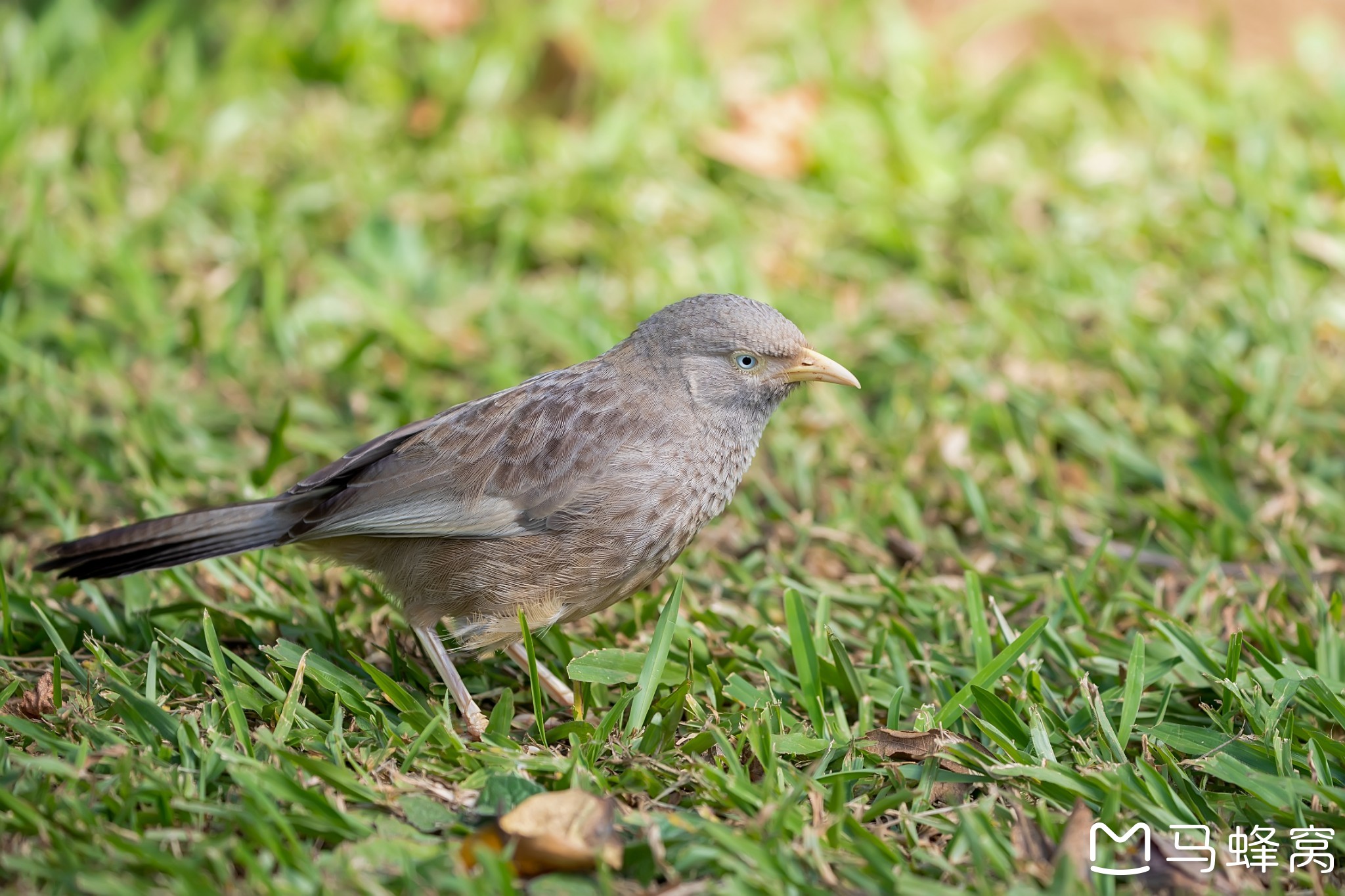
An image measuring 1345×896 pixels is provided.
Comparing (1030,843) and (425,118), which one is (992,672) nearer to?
(1030,843)

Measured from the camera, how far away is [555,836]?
2.91 metres

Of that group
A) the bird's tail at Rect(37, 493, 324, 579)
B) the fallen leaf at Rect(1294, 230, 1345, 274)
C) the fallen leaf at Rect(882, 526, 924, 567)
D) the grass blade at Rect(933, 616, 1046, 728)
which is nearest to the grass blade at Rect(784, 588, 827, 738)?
the grass blade at Rect(933, 616, 1046, 728)

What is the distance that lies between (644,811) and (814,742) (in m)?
0.55

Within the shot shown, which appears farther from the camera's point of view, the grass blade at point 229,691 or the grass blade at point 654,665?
the grass blade at point 654,665

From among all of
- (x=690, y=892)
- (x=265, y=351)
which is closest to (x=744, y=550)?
(x=690, y=892)

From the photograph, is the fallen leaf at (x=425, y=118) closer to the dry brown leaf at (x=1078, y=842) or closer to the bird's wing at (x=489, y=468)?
the bird's wing at (x=489, y=468)

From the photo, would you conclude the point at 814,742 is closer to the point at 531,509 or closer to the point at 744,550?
the point at 531,509

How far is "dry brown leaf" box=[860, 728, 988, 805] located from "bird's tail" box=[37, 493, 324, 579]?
1.86 m

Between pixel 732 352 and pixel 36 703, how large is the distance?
220cm

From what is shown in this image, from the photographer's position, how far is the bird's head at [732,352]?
3939 millimetres

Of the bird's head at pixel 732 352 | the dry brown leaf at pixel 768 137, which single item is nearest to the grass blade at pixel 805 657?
the bird's head at pixel 732 352

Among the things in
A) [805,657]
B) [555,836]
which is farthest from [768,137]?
[555,836]

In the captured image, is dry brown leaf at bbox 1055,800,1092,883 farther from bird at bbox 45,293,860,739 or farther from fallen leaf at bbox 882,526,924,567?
fallen leaf at bbox 882,526,924,567

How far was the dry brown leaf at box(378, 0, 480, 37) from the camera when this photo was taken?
7.73 m
